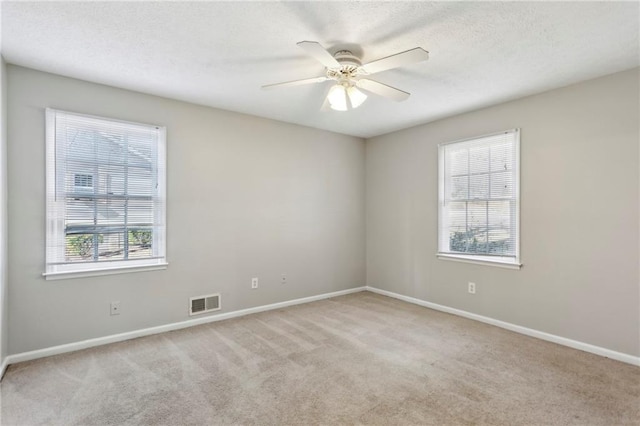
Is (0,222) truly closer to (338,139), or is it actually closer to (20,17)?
(20,17)

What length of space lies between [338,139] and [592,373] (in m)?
3.91

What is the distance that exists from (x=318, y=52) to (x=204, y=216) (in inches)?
95.0

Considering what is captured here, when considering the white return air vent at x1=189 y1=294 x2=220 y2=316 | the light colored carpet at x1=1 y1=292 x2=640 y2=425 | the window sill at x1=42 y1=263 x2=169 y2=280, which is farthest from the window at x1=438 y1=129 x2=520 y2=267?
the window sill at x1=42 y1=263 x2=169 y2=280

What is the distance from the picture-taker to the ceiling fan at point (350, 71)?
2031 mm

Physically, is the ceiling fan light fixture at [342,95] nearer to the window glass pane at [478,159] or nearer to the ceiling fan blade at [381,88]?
the ceiling fan blade at [381,88]

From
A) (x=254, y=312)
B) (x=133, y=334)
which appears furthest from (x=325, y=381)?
(x=133, y=334)

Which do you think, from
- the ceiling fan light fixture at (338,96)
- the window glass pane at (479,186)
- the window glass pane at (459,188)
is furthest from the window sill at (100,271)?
the window glass pane at (479,186)

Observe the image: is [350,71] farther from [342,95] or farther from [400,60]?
[400,60]

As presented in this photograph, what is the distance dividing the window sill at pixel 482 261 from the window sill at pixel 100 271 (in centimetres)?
334

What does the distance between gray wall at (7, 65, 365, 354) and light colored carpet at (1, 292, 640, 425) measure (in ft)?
1.32

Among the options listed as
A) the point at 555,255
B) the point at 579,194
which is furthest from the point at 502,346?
the point at 579,194

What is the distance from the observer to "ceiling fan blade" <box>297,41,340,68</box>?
1.88 meters

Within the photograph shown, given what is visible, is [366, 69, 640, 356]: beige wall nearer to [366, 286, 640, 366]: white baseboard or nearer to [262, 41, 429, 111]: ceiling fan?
[366, 286, 640, 366]: white baseboard

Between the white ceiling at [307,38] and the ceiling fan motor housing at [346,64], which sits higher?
the white ceiling at [307,38]
